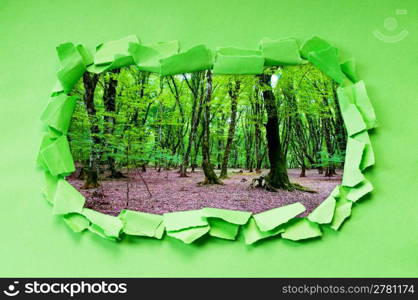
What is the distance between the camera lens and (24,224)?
1.17 metres

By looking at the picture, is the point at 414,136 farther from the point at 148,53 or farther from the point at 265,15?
the point at 148,53

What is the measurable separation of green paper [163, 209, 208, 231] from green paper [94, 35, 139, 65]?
2.28ft

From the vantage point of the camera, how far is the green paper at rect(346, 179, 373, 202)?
1.00 metres

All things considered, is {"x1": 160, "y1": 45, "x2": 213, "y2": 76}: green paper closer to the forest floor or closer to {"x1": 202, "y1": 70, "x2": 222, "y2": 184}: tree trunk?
{"x1": 202, "y1": 70, "x2": 222, "y2": 184}: tree trunk

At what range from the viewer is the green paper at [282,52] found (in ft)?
3.60

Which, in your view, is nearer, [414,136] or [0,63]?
[414,136]

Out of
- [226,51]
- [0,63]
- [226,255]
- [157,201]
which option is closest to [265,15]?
[226,51]

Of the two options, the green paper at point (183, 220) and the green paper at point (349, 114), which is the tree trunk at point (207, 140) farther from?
the green paper at point (349, 114)

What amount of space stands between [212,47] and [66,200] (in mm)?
871

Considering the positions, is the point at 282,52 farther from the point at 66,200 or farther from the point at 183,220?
the point at 66,200

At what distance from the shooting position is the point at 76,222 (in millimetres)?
1120

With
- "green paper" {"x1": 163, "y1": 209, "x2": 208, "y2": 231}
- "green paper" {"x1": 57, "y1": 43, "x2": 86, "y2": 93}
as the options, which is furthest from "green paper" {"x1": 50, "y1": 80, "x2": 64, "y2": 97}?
"green paper" {"x1": 163, "y1": 209, "x2": 208, "y2": 231}

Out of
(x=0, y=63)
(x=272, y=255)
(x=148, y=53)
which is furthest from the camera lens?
(x=0, y=63)

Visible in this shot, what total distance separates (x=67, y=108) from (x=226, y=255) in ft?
2.90
